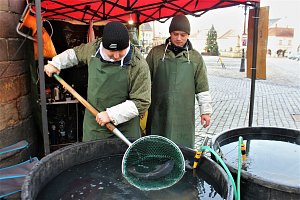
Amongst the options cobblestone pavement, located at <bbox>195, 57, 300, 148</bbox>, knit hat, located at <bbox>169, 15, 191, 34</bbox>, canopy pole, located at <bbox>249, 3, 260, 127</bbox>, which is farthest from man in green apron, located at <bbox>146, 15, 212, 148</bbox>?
cobblestone pavement, located at <bbox>195, 57, 300, 148</bbox>

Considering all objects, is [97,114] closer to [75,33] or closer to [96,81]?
[96,81]

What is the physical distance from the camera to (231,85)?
13375mm

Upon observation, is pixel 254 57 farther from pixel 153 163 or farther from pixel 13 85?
pixel 13 85

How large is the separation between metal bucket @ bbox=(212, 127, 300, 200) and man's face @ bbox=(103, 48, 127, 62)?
44.3 inches

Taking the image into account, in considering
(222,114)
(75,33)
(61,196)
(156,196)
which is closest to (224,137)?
(156,196)

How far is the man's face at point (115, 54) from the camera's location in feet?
7.75

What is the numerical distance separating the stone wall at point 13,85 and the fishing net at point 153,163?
1.79m

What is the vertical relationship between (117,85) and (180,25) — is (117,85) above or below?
below

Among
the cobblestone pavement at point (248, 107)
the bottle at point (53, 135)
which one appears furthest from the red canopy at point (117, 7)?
the cobblestone pavement at point (248, 107)

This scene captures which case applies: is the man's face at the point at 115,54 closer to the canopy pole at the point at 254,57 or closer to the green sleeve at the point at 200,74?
the green sleeve at the point at 200,74

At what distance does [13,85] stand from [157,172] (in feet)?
7.43

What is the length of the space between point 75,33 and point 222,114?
4.78 meters

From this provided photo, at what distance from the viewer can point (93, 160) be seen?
242 cm

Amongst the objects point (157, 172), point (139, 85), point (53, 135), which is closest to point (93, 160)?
point (157, 172)
